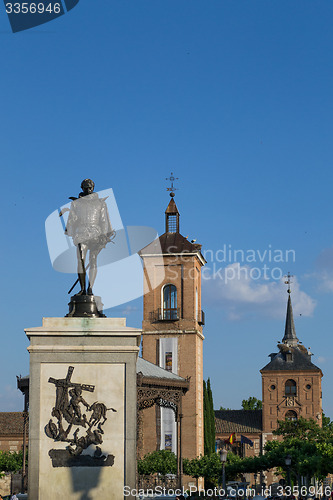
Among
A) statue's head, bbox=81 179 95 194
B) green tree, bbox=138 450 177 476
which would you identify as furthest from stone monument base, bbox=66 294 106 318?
green tree, bbox=138 450 177 476

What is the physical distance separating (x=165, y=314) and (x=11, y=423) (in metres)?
26.3

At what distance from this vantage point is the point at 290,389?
9394 cm

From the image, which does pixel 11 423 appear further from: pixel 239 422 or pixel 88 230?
pixel 88 230

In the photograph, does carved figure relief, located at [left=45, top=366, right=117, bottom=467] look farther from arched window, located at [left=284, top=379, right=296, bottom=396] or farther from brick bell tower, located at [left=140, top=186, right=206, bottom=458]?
arched window, located at [left=284, top=379, right=296, bottom=396]

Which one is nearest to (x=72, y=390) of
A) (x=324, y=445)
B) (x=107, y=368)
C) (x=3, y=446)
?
(x=107, y=368)

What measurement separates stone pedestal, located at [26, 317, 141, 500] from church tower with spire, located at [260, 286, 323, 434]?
274 ft

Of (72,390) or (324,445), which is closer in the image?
(72,390)

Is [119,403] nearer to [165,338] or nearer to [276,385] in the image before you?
[165,338]

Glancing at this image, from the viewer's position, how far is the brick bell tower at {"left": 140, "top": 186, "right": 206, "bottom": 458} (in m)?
62.5

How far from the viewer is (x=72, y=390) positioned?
463 inches

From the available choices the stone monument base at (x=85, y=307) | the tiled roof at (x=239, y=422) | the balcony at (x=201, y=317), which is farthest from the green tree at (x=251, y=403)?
the stone monument base at (x=85, y=307)

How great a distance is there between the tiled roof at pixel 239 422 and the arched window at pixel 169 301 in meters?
36.2

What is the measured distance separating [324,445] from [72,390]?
3589 cm

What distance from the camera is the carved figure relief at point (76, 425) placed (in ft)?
38.0
